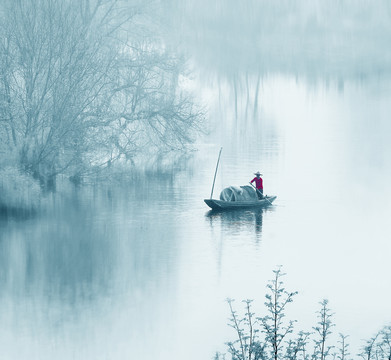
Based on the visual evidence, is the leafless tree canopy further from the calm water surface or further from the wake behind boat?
the wake behind boat

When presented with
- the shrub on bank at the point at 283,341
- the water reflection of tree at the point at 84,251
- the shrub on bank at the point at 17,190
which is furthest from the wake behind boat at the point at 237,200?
the shrub on bank at the point at 283,341

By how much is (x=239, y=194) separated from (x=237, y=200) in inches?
13.5

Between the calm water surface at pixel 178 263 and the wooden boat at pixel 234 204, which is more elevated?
the wooden boat at pixel 234 204

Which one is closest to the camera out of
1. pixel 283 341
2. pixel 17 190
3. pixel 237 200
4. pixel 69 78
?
pixel 283 341

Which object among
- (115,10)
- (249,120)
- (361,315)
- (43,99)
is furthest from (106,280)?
(249,120)

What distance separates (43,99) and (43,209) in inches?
253

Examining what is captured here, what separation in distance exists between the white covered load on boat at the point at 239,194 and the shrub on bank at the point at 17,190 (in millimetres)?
8142

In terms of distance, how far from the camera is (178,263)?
2108cm

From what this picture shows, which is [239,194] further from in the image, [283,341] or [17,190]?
[283,341]

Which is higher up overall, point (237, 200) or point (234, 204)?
point (237, 200)

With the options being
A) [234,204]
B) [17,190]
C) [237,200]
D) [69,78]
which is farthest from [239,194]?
[17,190]

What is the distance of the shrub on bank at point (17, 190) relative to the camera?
96.1 feet

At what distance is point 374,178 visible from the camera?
139ft

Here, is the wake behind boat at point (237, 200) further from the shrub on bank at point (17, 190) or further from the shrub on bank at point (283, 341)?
the shrub on bank at point (283, 341)
